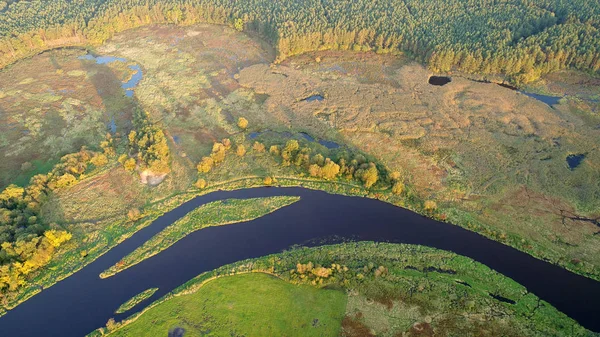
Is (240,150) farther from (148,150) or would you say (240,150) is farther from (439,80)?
(439,80)

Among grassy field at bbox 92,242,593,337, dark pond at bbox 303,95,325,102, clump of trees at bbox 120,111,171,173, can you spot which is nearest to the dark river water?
grassy field at bbox 92,242,593,337

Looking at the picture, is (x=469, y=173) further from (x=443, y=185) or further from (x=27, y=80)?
(x=27, y=80)

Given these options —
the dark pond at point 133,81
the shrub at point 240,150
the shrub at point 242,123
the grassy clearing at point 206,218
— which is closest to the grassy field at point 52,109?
the dark pond at point 133,81

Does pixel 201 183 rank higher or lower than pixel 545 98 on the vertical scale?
lower

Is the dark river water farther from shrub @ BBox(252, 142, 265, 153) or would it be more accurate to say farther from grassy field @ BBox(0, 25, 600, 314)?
shrub @ BBox(252, 142, 265, 153)

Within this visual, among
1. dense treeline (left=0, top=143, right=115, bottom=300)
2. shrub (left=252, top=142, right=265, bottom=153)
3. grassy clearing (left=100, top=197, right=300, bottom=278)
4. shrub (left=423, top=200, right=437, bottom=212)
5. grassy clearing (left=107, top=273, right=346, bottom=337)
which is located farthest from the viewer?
shrub (left=252, top=142, right=265, bottom=153)

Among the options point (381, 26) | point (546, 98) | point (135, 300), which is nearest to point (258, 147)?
point (135, 300)
